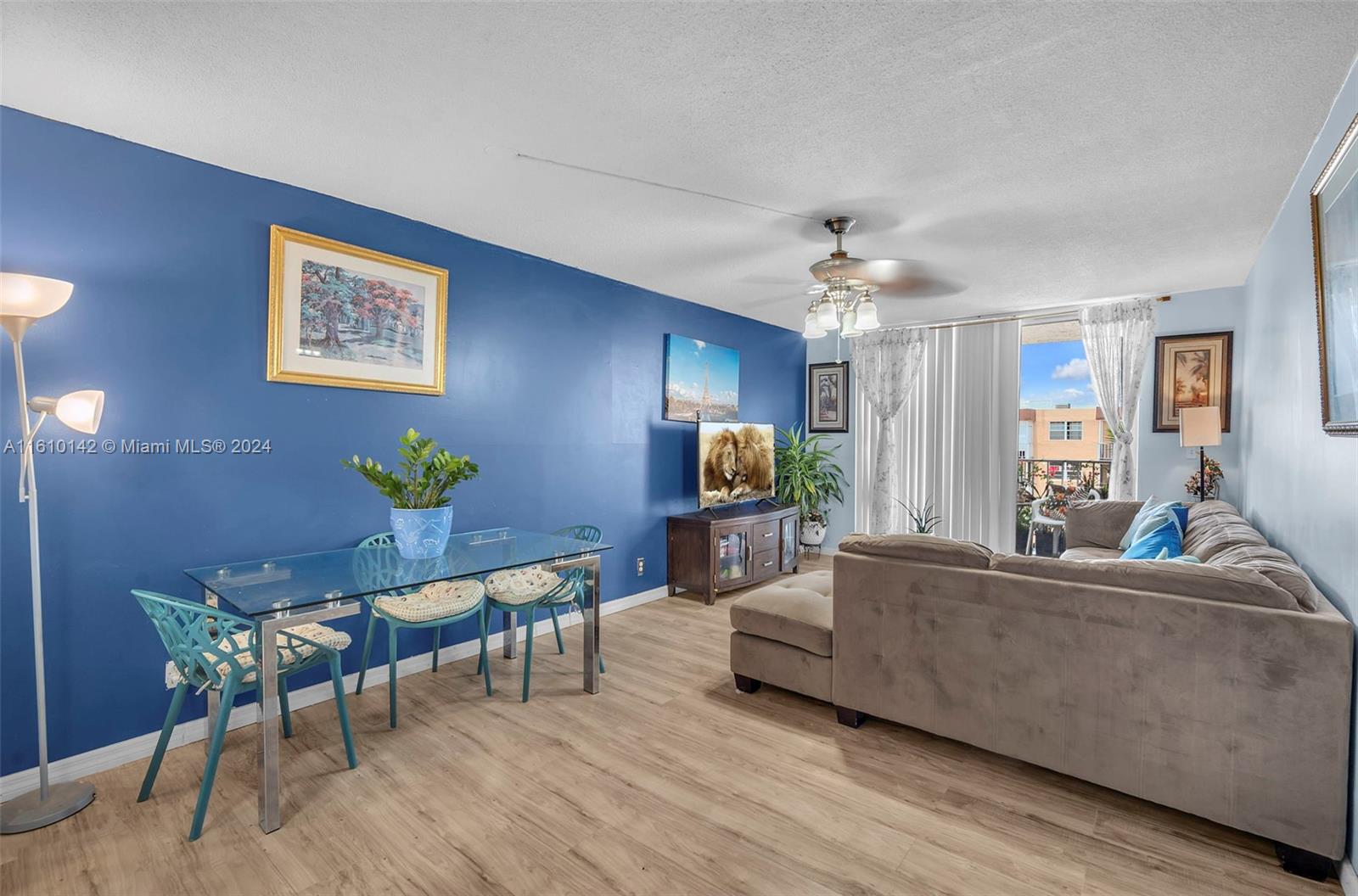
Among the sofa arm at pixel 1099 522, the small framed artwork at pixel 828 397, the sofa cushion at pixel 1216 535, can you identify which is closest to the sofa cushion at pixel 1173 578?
the sofa cushion at pixel 1216 535

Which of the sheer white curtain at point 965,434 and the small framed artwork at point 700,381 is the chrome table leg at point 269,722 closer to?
the small framed artwork at point 700,381

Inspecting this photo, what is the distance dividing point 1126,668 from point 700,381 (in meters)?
3.69

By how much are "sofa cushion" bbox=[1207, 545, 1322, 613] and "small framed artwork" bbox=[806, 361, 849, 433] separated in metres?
4.39

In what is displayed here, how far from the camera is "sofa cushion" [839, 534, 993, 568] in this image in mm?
2441

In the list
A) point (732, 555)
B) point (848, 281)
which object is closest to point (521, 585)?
point (732, 555)

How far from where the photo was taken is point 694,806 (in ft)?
7.09

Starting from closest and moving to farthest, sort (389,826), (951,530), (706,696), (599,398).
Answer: (389,826), (706,696), (599,398), (951,530)

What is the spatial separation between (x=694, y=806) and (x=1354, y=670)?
2085 mm

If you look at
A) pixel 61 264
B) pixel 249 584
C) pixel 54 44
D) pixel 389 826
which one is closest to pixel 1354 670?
pixel 389 826

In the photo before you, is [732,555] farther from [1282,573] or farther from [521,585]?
[1282,573]

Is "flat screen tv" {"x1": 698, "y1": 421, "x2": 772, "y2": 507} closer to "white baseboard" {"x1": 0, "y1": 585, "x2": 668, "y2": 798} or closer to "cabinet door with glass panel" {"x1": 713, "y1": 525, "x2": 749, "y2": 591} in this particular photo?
"cabinet door with glass panel" {"x1": 713, "y1": 525, "x2": 749, "y2": 591}

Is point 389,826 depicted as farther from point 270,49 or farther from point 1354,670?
point 1354,670

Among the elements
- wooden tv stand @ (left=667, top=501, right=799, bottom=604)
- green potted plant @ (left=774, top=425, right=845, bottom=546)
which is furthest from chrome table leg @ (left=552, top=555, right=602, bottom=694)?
green potted plant @ (left=774, top=425, right=845, bottom=546)

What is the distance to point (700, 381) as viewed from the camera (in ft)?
17.3
